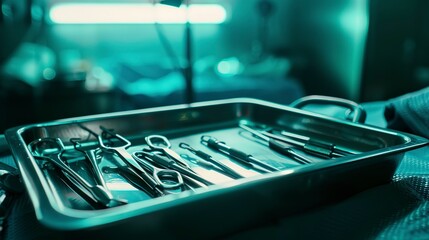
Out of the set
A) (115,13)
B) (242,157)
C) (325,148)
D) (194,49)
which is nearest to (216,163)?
(242,157)

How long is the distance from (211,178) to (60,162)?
0.51 feet

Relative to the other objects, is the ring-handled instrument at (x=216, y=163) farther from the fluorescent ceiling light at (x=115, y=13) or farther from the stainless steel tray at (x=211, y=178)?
the fluorescent ceiling light at (x=115, y=13)

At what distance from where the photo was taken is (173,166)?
380 millimetres

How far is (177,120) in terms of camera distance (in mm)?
594

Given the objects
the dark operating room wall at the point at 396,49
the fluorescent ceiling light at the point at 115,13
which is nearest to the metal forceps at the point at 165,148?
the fluorescent ceiling light at the point at 115,13

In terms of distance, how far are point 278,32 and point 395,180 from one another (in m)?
2.53

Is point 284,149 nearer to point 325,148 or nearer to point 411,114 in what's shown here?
point 325,148

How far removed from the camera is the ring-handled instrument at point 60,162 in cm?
29

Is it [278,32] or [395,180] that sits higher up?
[278,32]

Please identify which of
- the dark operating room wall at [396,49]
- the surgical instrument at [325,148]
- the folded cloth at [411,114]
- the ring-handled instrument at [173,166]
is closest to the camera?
the ring-handled instrument at [173,166]

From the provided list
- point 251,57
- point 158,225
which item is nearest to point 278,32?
point 251,57

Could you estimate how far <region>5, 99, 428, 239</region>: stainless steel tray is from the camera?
247mm

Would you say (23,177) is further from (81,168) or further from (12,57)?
(12,57)

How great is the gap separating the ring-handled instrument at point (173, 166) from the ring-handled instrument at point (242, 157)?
0.26ft
